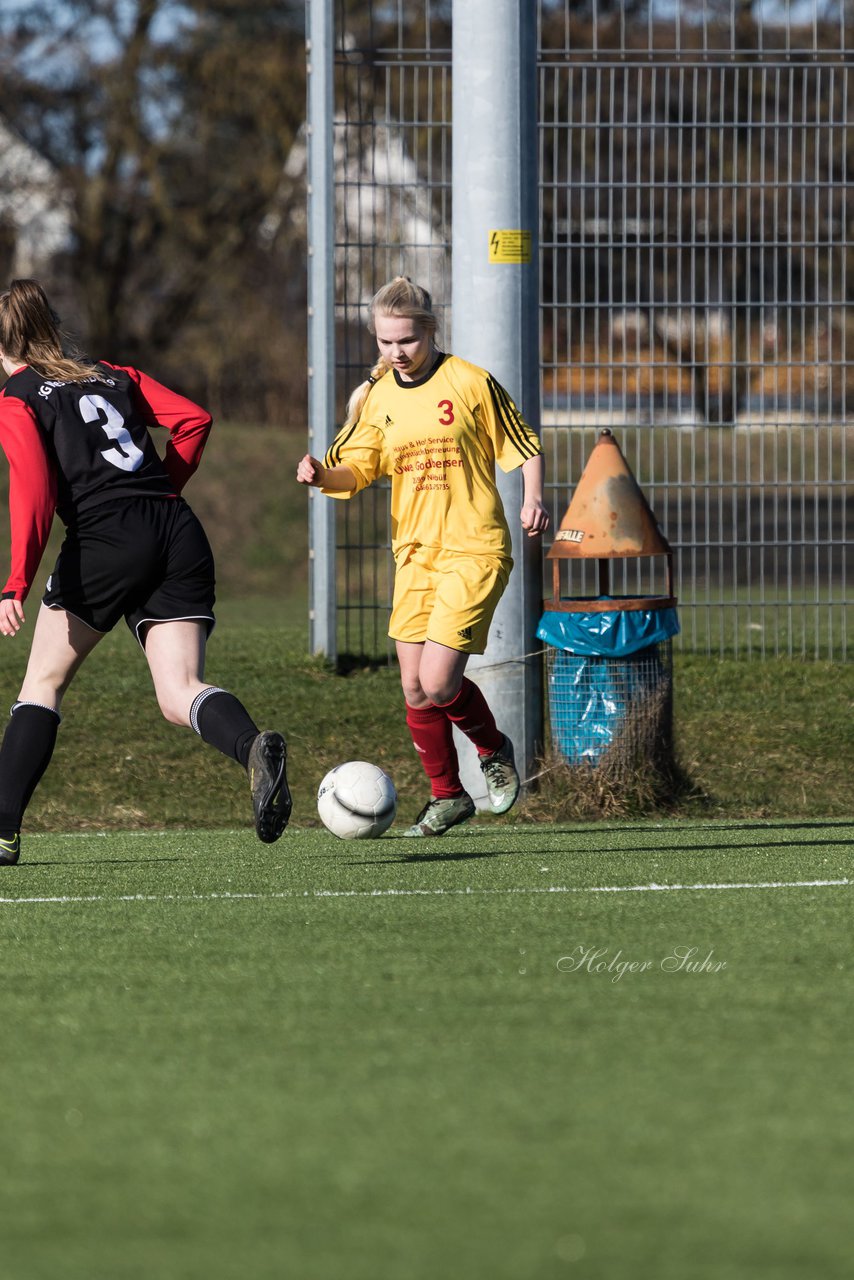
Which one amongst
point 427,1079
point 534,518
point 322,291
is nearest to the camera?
point 427,1079

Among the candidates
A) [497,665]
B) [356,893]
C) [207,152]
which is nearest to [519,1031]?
[356,893]

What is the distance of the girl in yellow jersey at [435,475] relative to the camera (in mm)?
6734

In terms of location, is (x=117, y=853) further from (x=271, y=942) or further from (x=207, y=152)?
(x=207, y=152)

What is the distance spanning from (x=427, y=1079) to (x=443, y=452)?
365 cm

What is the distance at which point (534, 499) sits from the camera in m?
6.71

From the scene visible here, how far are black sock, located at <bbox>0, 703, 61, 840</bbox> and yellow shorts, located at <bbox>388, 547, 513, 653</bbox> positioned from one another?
4.27 feet

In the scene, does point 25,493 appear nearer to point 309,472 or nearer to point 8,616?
point 8,616

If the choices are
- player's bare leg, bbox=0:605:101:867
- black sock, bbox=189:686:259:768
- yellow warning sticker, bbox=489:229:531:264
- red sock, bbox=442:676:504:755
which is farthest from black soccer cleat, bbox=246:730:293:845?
yellow warning sticker, bbox=489:229:531:264

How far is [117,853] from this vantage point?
6957 mm

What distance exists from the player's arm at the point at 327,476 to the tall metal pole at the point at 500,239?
62.6 inches

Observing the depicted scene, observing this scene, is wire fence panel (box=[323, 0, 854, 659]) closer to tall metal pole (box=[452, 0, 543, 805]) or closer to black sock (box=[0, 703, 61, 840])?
tall metal pole (box=[452, 0, 543, 805])

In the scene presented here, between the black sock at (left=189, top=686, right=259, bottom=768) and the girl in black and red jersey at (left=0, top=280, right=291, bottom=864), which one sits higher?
the girl in black and red jersey at (left=0, top=280, right=291, bottom=864)

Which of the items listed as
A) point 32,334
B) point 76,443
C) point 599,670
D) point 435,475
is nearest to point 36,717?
point 76,443

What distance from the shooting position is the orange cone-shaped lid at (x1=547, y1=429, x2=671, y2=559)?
8.27 metres
